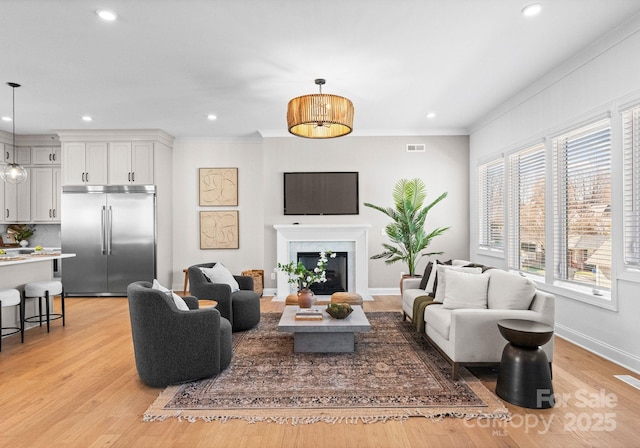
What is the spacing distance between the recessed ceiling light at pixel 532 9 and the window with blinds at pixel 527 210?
1.96m

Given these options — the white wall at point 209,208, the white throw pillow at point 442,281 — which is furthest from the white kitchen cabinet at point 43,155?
the white throw pillow at point 442,281

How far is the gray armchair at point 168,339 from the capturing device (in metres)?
2.86

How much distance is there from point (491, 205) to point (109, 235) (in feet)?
Result: 20.4

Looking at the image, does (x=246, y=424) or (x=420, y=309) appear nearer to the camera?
(x=246, y=424)

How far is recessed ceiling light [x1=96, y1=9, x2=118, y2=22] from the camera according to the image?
115 inches

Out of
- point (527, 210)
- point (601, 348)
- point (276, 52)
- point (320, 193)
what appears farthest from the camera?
point (320, 193)

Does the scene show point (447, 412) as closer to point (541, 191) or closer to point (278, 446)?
point (278, 446)

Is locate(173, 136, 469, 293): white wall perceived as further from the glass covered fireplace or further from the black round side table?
the black round side table

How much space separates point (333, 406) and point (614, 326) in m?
2.62

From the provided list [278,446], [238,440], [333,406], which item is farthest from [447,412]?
[238,440]

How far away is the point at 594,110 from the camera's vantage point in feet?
11.8

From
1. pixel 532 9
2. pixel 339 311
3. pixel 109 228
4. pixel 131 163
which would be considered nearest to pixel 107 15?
pixel 339 311

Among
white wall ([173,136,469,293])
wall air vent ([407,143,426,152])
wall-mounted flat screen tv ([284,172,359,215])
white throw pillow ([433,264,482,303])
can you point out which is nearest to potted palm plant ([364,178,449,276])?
white wall ([173,136,469,293])

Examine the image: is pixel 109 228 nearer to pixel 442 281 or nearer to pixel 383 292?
pixel 383 292
